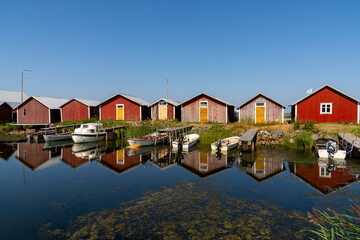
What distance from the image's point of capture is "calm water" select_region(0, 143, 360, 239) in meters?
8.01

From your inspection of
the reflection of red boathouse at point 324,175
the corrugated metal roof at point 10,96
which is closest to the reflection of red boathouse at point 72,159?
the reflection of red boathouse at point 324,175

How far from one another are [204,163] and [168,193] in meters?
6.52

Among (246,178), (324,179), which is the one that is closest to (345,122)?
Result: (324,179)

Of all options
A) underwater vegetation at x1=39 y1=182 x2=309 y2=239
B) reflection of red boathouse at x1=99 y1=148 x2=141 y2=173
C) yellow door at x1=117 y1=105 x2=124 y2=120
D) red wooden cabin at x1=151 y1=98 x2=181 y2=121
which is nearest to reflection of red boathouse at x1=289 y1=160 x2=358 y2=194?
underwater vegetation at x1=39 y1=182 x2=309 y2=239

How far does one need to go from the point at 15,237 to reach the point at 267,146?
2130 centimetres

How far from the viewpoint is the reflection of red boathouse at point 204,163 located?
1503cm

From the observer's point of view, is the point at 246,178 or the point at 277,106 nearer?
the point at 246,178

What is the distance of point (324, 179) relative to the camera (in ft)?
41.8

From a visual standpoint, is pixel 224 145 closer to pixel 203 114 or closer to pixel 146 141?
pixel 146 141

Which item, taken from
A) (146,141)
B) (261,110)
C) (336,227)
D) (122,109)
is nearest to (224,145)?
(146,141)

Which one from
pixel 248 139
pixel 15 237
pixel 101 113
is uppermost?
pixel 101 113

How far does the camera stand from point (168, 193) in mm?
11055

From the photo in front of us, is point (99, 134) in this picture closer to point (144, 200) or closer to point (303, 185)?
point (144, 200)

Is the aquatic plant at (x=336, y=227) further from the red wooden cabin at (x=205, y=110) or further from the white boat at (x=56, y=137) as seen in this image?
the white boat at (x=56, y=137)
